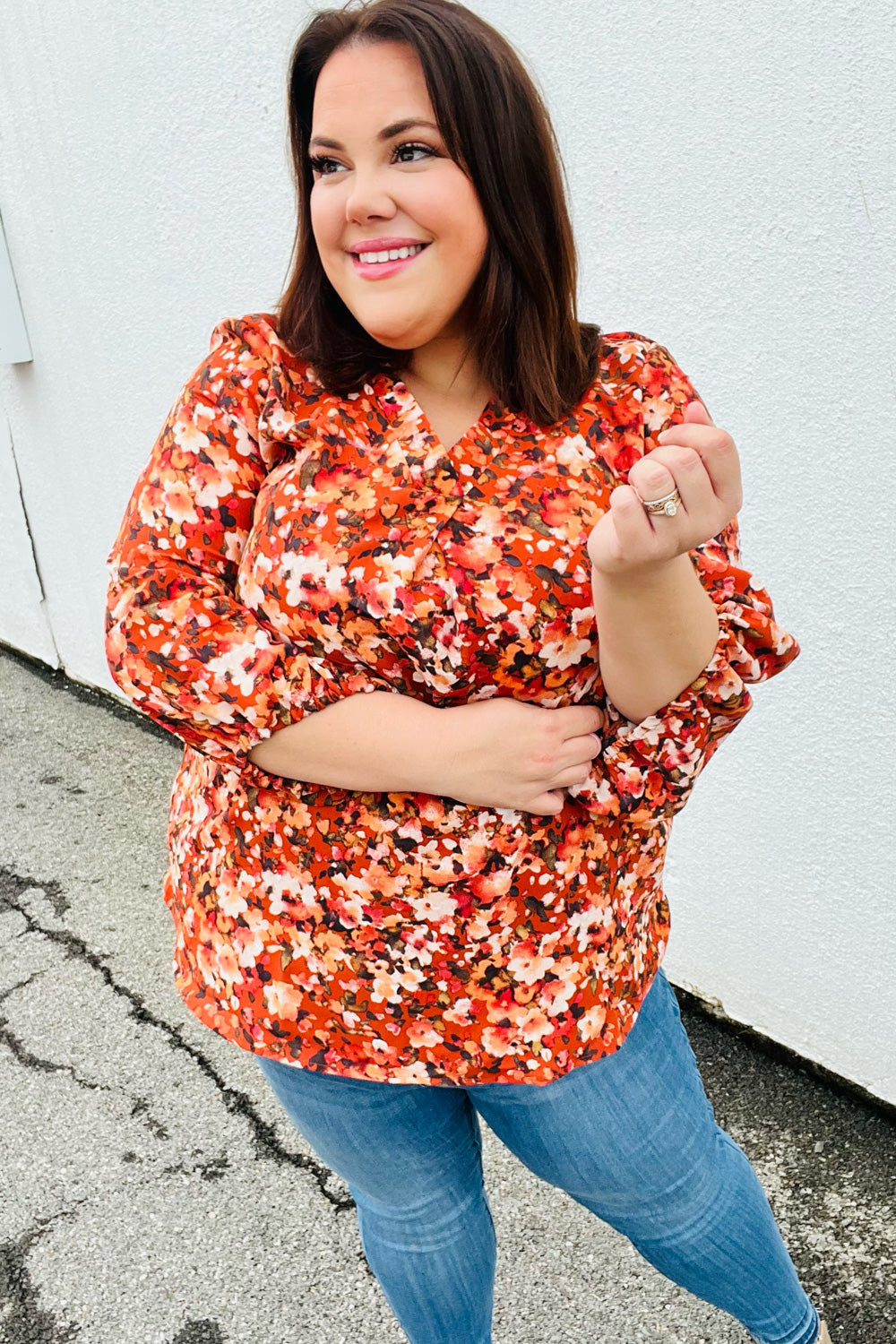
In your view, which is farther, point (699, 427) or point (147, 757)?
point (147, 757)

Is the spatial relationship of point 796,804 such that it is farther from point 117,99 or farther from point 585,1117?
point 117,99

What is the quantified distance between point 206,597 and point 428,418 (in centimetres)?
31

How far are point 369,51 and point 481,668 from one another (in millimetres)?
626

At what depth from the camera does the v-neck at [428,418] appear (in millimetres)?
1251

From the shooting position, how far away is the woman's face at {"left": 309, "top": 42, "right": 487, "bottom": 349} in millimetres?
1188

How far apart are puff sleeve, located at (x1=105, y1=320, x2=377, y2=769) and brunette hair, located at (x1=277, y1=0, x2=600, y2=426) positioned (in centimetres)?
10

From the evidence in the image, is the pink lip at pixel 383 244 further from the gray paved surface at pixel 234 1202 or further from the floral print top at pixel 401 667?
the gray paved surface at pixel 234 1202

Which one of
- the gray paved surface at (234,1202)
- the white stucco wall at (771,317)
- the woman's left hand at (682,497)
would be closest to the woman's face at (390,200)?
the woman's left hand at (682,497)

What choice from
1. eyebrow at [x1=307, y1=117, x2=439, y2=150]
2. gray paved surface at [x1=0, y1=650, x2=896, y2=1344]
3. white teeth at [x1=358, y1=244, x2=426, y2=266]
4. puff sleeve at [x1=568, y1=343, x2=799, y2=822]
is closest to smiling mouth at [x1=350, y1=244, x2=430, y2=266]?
white teeth at [x1=358, y1=244, x2=426, y2=266]

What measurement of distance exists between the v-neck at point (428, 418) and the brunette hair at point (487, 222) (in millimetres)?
16

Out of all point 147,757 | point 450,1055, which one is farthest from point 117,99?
point 450,1055

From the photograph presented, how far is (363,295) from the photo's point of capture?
1.23m

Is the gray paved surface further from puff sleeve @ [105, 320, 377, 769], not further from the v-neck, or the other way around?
the v-neck

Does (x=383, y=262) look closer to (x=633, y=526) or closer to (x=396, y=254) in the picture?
(x=396, y=254)
